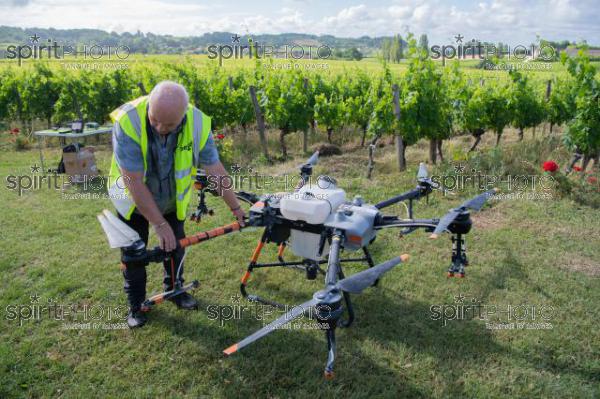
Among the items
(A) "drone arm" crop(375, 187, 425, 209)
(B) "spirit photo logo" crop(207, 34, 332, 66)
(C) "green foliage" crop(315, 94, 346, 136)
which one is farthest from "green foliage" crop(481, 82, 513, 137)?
(A) "drone arm" crop(375, 187, 425, 209)

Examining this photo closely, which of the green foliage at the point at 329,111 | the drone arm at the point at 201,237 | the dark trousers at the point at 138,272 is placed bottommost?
the dark trousers at the point at 138,272

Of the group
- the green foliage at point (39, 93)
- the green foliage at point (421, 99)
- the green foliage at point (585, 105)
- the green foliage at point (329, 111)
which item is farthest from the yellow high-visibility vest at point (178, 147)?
the green foliage at point (39, 93)

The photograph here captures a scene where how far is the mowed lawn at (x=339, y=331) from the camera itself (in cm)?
357

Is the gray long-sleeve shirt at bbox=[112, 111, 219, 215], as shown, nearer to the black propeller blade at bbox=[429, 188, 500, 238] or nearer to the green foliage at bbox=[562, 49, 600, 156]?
the black propeller blade at bbox=[429, 188, 500, 238]

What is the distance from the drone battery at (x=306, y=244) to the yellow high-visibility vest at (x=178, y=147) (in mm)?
1100

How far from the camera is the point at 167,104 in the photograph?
3.24 m

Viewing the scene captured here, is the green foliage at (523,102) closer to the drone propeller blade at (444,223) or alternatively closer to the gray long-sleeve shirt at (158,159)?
the drone propeller blade at (444,223)

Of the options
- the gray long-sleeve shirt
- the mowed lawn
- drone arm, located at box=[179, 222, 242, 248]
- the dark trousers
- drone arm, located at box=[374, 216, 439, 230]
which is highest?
the gray long-sleeve shirt

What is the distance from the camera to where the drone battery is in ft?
13.3

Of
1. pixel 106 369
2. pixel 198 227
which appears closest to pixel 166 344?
pixel 106 369

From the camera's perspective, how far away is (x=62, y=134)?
9.16 metres

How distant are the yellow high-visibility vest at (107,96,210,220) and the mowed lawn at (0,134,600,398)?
128cm

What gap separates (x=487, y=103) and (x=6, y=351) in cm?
1062

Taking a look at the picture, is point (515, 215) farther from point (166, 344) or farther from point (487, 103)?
point (166, 344)
